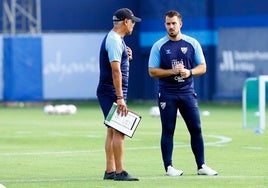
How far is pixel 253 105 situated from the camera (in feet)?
86.1

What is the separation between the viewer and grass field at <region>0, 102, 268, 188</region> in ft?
48.2

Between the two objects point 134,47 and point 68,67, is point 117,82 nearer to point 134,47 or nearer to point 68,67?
point 68,67

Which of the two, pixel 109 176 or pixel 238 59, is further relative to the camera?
pixel 238 59

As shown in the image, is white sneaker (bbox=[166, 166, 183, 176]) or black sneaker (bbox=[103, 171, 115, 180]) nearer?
black sneaker (bbox=[103, 171, 115, 180])

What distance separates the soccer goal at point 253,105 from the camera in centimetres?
2545

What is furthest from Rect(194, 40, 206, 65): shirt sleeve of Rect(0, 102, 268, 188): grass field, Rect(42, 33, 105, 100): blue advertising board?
Rect(42, 33, 105, 100): blue advertising board

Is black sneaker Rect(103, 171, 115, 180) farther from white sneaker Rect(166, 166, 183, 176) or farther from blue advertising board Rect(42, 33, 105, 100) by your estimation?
blue advertising board Rect(42, 33, 105, 100)

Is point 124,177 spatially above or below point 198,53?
below

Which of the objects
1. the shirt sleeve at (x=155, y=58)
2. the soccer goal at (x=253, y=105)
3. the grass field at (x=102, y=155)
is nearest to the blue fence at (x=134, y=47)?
the grass field at (x=102, y=155)

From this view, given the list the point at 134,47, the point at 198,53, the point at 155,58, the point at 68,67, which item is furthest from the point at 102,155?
the point at 134,47

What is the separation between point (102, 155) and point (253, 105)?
7.72 metres

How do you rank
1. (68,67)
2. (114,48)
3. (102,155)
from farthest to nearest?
Result: 1. (68,67)
2. (102,155)
3. (114,48)

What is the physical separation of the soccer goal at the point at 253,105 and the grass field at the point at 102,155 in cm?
43

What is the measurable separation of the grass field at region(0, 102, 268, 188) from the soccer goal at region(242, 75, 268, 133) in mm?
433
